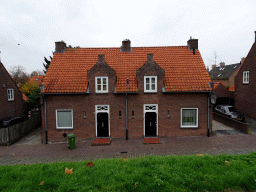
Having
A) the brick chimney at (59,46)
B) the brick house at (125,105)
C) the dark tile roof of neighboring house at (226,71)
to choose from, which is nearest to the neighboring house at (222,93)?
the brick house at (125,105)

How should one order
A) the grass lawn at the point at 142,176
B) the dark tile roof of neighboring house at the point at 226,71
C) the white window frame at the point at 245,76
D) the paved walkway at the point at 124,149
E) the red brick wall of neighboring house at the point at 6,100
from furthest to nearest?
1. the dark tile roof of neighboring house at the point at 226,71
2. the white window frame at the point at 245,76
3. the red brick wall of neighboring house at the point at 6,100
4. the paved walkway at the point at 124,149
5. the grass lawn at the point at 142,176

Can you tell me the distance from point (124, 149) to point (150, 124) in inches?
132

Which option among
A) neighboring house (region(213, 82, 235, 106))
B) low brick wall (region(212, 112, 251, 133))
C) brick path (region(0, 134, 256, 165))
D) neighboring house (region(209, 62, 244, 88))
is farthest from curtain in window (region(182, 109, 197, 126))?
Result: neighboring house (region(209, 62, 244, 88))

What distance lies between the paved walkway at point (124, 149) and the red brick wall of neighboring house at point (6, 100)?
18.7 feet

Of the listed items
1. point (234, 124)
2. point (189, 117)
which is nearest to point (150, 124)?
point (189, 117)

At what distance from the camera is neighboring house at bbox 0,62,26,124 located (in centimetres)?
1592

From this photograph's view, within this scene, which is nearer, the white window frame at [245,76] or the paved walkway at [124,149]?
the paved walkway at [124,149]

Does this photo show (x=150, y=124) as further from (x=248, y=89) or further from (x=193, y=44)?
(x=248, y=89)

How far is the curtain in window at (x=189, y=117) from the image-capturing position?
12781mm

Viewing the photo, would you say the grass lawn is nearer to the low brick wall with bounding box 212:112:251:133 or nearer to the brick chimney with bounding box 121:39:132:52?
the low brick wall with bounding box 212:112:251:133

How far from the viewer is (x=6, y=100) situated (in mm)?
16453

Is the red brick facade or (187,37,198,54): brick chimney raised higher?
(187,37,198,54): brick chimney

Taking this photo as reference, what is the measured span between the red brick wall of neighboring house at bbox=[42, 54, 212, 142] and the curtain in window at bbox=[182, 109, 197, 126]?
38 cm

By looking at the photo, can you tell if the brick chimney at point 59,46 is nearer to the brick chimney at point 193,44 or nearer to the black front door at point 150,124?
the black front door at point 150,124
